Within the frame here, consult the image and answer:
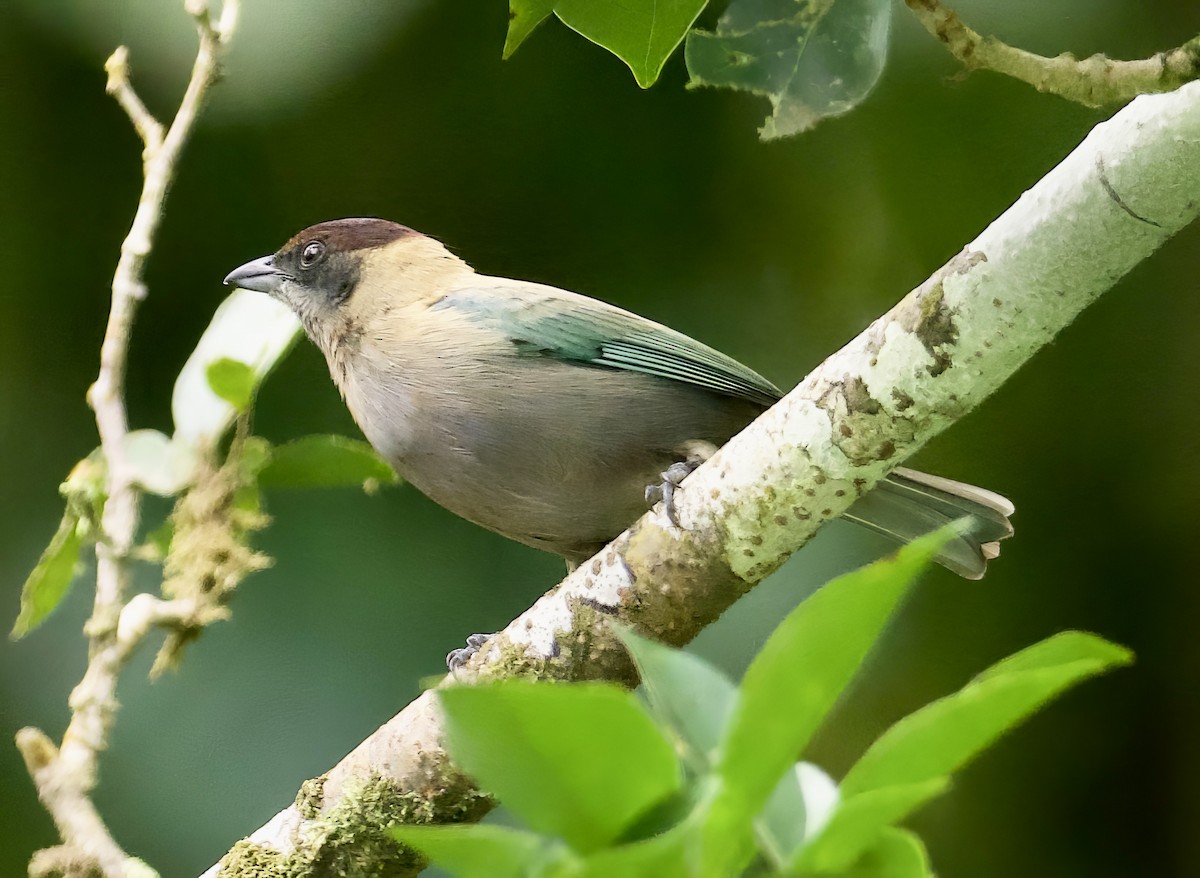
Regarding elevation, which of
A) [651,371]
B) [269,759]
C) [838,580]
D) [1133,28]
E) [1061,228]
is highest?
[1133,28]

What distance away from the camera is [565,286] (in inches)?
128

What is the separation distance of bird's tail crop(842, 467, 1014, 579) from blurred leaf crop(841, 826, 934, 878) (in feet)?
4.65

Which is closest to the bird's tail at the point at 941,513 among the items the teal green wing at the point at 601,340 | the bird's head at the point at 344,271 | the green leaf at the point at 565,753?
the teal green wing at the point at 601,340

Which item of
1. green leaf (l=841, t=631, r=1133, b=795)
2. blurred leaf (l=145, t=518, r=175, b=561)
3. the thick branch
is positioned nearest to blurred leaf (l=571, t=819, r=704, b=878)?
green leaf (l=841, t=631, r=1133, b=795)

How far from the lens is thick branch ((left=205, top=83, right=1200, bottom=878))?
1195mm

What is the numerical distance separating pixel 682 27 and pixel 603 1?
87 mm

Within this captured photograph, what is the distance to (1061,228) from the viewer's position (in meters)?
1.22

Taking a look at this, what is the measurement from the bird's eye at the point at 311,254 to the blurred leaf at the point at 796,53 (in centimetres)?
118

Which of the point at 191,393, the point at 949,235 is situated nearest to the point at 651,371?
the point at 191,393

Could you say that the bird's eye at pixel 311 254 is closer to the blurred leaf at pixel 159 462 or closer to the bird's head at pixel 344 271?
the bird's head at pixel 344 271

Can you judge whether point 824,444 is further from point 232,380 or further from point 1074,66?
point 232,380

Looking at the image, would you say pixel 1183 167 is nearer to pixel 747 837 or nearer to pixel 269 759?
pixel 747 837

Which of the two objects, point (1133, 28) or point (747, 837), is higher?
point (1133, 28)

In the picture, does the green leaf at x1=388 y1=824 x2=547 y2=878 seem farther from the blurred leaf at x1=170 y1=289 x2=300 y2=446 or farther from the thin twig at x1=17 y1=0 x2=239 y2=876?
the blurred leaf at x1=170 y1=289 x2=300 y2=446
